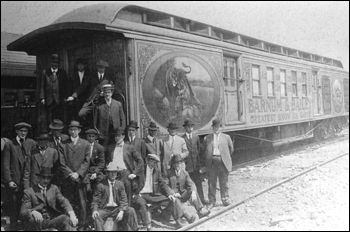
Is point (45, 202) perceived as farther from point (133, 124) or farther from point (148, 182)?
point (133, 124)

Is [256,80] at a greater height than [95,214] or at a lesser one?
greater

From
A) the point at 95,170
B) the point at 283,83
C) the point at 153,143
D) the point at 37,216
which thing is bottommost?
the point at 37,216

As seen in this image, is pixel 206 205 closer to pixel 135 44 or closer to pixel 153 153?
pixel 153 153

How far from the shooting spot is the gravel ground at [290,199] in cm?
477

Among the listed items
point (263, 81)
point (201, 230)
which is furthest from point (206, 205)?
point (263, 81)

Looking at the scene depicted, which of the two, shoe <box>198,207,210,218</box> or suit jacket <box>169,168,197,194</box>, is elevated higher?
suit jacket <box>169,168,197,194</box>

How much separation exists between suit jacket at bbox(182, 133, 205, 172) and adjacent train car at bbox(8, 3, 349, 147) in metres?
0.45

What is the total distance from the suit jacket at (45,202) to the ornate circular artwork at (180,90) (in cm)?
189

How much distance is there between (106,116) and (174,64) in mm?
1600

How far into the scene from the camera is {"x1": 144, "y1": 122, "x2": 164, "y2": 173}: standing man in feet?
15.3

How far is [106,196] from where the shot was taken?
3984 mm

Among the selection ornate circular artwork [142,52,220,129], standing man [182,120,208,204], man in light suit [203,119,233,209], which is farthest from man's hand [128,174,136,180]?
man in light suit [203,119,233,209]

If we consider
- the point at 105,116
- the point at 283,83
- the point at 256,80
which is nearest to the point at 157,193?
the point at 105,116

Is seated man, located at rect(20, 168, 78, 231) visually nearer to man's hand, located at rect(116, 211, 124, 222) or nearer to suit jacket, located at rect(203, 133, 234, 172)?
man's hand, located at rect(116, 211, 124, 222)
